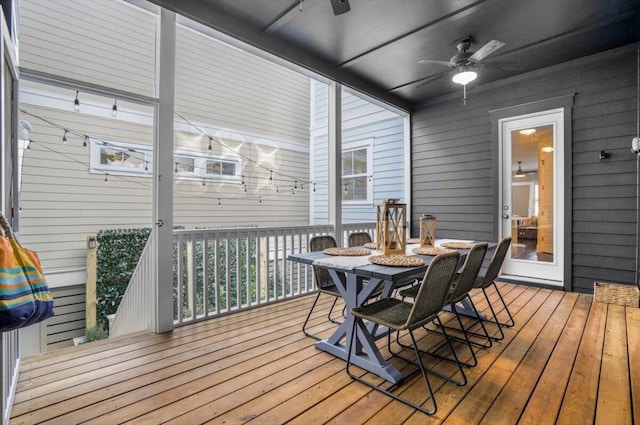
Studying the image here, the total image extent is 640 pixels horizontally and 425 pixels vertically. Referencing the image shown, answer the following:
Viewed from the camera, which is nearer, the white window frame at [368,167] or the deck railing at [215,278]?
the deck railing at [215,278]

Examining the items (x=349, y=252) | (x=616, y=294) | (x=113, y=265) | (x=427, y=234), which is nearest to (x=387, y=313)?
(x=349, y=252)

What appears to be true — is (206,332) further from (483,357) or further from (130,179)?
(483,357)

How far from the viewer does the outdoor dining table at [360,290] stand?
2100 millimetres

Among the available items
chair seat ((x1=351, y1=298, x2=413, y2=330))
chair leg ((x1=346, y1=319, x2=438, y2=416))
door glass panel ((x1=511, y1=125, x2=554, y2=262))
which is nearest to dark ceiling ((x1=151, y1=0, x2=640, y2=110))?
door glass panel ((x1=511, y1=125, x2=554, y2=262))

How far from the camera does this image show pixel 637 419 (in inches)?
67.6

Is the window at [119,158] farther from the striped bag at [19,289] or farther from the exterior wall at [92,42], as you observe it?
the striped bag at [19,289]

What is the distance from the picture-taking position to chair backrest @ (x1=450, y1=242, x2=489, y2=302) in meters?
2.31

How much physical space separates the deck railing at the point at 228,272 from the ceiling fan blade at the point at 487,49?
8.33 ft

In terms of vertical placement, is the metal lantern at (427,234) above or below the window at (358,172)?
below

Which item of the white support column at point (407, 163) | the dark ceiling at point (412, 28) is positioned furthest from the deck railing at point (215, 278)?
the white support column at point (407, 163)

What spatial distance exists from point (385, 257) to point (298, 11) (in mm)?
2435

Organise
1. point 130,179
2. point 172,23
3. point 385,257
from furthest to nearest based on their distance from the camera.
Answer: point 130,179
point 172,23
point 385,257

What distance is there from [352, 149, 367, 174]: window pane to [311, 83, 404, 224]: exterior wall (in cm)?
21

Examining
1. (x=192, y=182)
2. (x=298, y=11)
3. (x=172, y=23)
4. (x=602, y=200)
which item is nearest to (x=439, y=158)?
(x=602, y=200)
